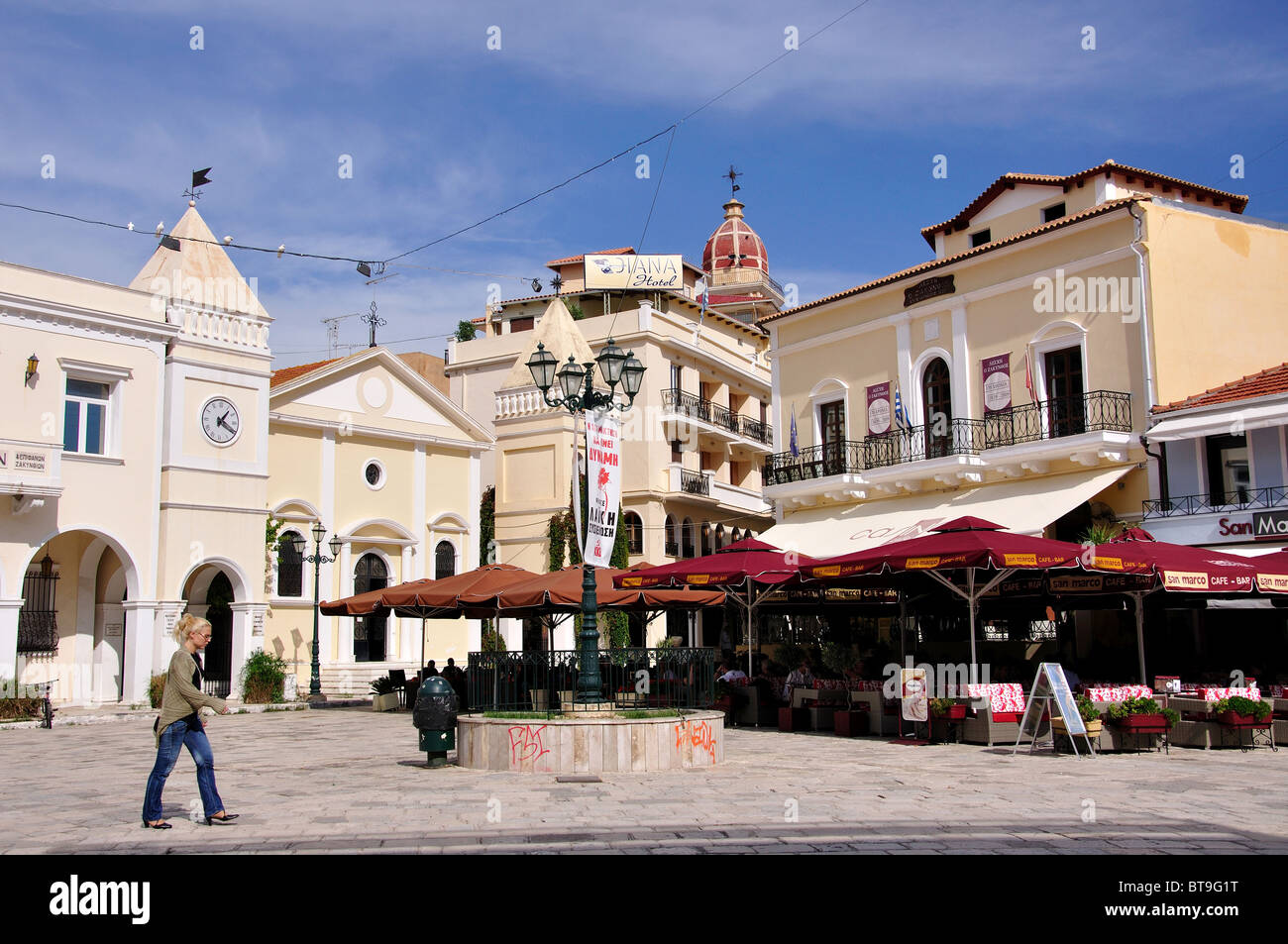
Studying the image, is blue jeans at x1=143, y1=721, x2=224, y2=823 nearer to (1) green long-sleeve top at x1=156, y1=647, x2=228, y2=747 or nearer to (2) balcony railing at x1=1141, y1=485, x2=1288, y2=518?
(1) green long-sleeve top at x1=156, y1=647, x2=228, y2=747

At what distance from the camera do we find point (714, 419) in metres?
40.0

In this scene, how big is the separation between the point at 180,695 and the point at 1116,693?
455 inches

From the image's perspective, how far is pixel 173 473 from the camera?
85.7 ft

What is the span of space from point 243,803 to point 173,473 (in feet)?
58.3

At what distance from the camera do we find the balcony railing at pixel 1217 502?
19266 millimetres

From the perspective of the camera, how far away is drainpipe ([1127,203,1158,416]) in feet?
68.6

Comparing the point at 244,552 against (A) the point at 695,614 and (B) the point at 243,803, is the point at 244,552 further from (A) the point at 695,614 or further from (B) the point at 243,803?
(B) the point at 243,803

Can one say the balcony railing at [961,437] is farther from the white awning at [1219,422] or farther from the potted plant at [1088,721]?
the potted plant at [1088,721]

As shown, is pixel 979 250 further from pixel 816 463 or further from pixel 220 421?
pixel 220 421

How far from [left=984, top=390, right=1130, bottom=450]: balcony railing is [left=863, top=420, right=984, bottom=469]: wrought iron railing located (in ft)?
1.11

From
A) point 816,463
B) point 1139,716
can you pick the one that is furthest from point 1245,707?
point 816,463

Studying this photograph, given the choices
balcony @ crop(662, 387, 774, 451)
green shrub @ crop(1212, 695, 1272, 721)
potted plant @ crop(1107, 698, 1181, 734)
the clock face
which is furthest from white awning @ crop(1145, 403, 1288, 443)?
the clock face
